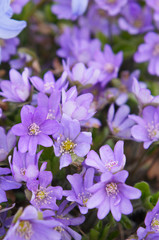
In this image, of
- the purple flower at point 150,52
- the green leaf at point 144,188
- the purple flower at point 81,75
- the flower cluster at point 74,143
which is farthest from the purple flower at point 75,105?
the purple flower at point 150,52

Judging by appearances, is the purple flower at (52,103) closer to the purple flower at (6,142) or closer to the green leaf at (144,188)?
the purple flower at (6,142)

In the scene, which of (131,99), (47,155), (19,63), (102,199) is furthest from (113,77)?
(102,199)

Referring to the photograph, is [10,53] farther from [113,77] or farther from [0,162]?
[0,162]

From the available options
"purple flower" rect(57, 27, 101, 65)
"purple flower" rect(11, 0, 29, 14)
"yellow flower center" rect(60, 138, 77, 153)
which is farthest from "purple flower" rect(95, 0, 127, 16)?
"yellow flower center" rect(60, 138, 77, 153)

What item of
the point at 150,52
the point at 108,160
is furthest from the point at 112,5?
the point at 108,160

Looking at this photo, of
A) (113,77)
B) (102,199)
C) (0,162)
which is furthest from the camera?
(113,77)

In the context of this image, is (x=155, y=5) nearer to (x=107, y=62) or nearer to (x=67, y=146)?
(x=107, y=62)
